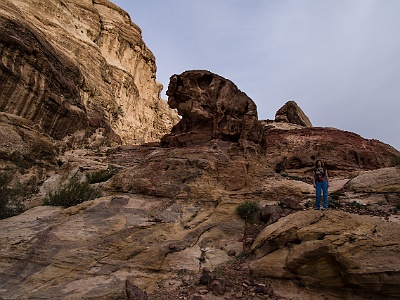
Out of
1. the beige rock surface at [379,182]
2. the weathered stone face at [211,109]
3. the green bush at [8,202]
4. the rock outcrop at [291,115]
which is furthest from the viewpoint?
the rock outcrop at [291,115]

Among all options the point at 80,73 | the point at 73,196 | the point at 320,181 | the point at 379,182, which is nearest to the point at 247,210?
the point at 320,181

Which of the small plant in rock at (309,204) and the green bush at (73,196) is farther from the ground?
the small plant in rock at (309,204)

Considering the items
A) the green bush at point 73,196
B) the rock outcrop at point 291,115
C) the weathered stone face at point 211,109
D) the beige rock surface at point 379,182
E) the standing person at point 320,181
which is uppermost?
the rock outcrop at point 291,115

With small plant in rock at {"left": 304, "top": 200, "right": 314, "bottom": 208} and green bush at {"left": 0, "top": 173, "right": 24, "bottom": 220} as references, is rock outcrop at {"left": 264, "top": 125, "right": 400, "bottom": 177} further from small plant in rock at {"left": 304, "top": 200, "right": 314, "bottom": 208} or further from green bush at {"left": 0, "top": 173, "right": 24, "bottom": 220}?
green bush at {"left": 0, "top": 173, "right": 24, "bottom": 220}

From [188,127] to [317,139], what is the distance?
2197cm

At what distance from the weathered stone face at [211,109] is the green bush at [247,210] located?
5.47 metres

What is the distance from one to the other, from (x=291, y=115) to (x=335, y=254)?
39.9 metres

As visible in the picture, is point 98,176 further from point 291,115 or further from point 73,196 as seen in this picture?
point 291,115

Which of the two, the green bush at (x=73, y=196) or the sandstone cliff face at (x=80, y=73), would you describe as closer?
the green bush at (x=73, y=196)

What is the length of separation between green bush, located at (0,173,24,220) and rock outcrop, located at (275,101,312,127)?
37.1 meters

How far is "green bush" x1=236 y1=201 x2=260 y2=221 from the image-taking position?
30.9 ft

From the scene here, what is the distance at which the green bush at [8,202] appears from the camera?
398 inches

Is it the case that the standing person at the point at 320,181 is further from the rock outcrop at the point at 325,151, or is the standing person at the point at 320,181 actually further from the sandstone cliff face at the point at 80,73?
the rock outcrop at the point at 325,151

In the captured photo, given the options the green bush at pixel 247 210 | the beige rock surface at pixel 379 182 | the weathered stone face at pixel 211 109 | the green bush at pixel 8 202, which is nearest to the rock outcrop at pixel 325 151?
the weathered stone face at pixel 211 109
